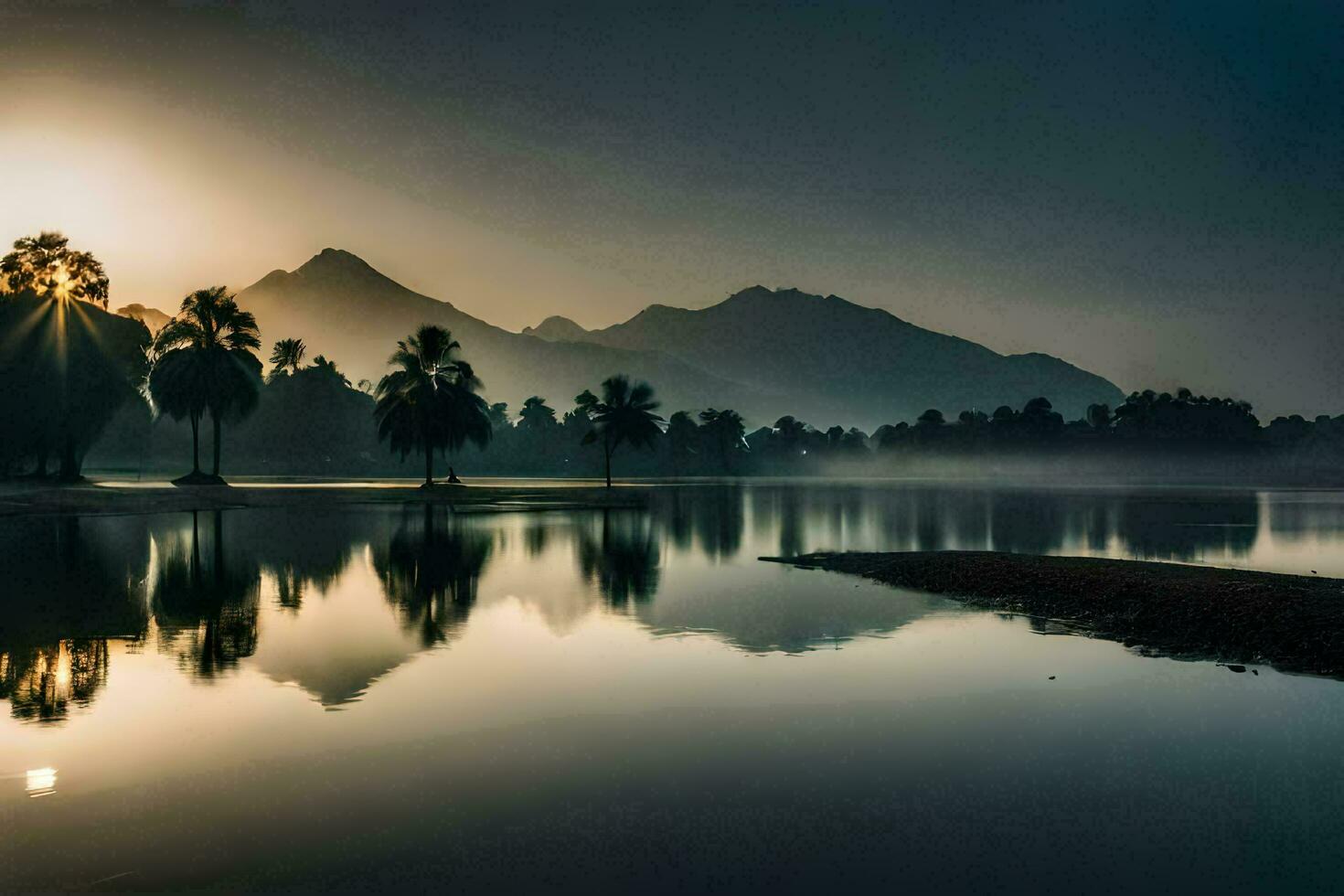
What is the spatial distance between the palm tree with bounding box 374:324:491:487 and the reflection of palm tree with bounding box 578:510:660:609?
38.6 meters

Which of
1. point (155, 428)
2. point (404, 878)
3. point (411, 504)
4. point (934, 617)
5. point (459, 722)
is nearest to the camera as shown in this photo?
point (404, 878)

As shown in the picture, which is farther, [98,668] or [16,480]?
[16,480]

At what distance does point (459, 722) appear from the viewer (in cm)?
1230

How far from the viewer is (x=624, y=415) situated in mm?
99250

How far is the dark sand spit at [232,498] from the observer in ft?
182

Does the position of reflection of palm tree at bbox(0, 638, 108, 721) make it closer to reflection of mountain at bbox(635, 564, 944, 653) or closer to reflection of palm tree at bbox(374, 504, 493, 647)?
reflection of palm tree at bbox(374, 504, 493, 647)

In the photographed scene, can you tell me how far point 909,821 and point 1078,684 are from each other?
6.75 meters

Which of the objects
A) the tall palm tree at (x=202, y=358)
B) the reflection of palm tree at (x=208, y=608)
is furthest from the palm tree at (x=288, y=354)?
the reflection of palm tree at (x=208, y=608)

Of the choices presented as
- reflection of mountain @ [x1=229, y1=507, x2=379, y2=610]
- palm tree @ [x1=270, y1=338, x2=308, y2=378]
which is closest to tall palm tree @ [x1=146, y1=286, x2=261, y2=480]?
reflection of mountain @ [x1=229, y1=507, x2=379, y2=610]

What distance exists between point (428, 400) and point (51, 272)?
96.2 feet

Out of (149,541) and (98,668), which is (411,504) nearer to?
(149,541)

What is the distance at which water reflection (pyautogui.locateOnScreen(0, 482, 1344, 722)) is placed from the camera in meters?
16.5

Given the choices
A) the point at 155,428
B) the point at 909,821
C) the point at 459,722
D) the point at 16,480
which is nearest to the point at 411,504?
the point at 16,480

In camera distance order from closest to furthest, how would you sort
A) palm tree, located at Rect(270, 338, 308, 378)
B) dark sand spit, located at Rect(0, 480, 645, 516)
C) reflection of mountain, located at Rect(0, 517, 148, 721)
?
1. reflection of mountain, located at Rect(0, 517, 148, 721)
2. dark sand spit, located at Rect(0, 480, 645, 516)
3. palm tree, located at Rect(270, 338, 308, 378)
